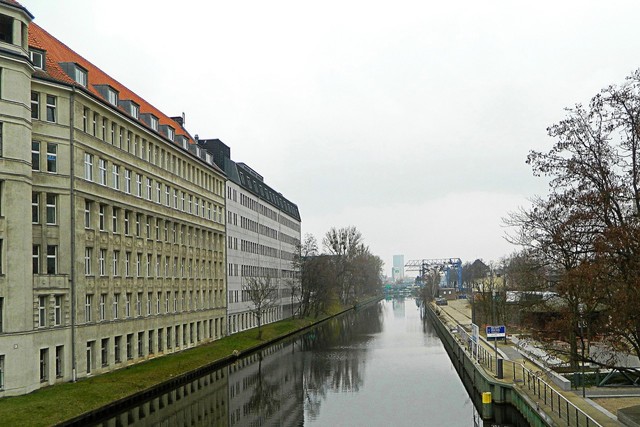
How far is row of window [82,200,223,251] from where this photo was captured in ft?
130

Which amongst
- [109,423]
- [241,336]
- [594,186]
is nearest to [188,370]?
[109,423]

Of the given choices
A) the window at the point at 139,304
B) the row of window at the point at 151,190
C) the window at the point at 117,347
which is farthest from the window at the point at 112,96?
the window at the point at 117,347

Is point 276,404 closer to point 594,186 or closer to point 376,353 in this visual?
point 594,186

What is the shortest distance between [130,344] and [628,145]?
108 ft

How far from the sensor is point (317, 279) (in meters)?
95.2

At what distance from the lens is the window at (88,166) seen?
38219 mm

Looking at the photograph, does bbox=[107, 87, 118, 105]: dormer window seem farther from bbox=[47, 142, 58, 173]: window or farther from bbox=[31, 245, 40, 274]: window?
bbox=[31, 245, 40, 274]: window

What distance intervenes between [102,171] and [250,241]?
4054cm

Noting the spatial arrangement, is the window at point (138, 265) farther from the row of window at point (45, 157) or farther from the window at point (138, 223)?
the row of window at point (45, 157)

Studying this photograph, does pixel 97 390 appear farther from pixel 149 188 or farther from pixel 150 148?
pixel 150 148

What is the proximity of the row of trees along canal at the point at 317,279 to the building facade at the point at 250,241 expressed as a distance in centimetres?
129

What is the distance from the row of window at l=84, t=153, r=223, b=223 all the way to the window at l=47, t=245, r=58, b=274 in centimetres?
487

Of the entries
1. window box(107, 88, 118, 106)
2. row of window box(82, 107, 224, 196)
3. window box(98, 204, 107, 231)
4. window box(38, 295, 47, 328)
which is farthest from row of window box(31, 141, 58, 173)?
window box(107, 88, 118, 106)

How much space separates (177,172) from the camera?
5512cm
